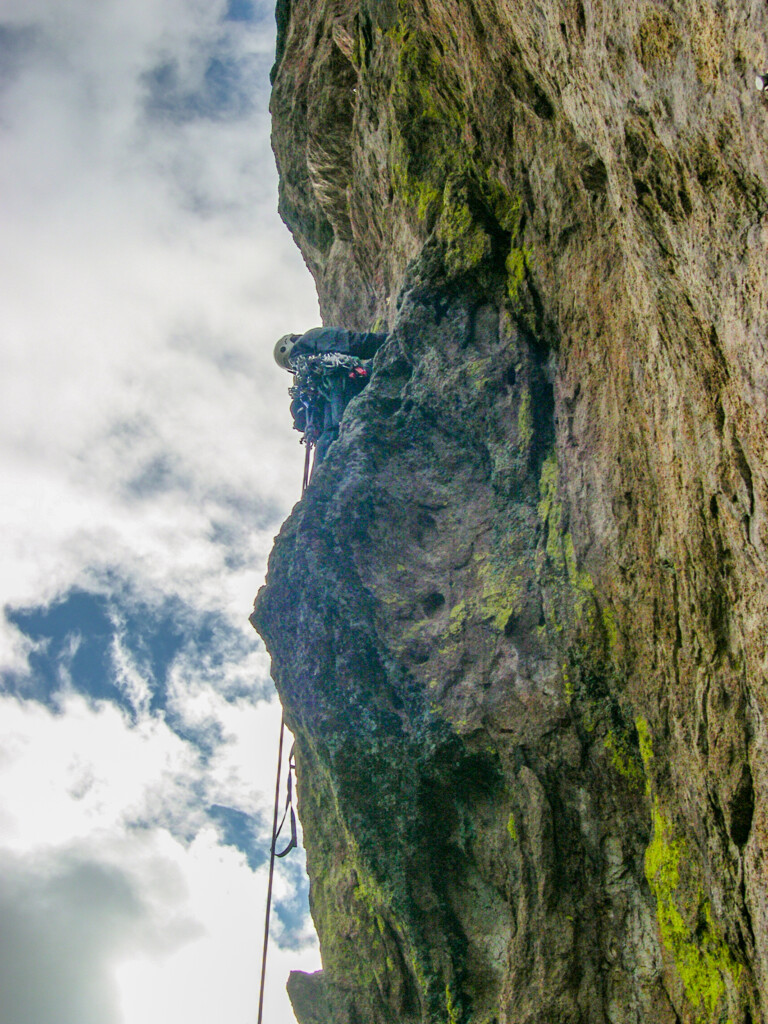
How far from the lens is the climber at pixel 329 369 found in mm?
11125

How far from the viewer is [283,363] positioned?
1212 cm

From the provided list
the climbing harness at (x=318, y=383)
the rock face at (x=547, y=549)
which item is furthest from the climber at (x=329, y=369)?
the rock face at (x=547, y=549)

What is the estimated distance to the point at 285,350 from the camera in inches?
467

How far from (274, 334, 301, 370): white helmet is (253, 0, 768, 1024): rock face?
2.06 meters

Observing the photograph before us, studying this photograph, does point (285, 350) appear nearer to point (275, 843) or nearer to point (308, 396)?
point (308, 396)

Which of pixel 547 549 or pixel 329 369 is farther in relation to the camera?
pixel 329 369

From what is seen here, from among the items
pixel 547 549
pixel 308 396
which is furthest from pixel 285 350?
pixel 547 549

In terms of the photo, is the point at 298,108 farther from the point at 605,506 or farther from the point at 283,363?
the point at 605,506

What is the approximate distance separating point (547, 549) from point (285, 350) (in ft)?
20.4

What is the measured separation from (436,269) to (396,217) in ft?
7.06

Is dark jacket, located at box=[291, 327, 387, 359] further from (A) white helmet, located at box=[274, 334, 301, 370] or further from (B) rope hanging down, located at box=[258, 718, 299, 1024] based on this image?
(B) rope hanging down, located at box=[258, 718, 299, 1024]

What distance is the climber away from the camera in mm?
11125

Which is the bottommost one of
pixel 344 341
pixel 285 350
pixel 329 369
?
pixel 329 369

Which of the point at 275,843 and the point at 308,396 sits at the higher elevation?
the point at 308,396
